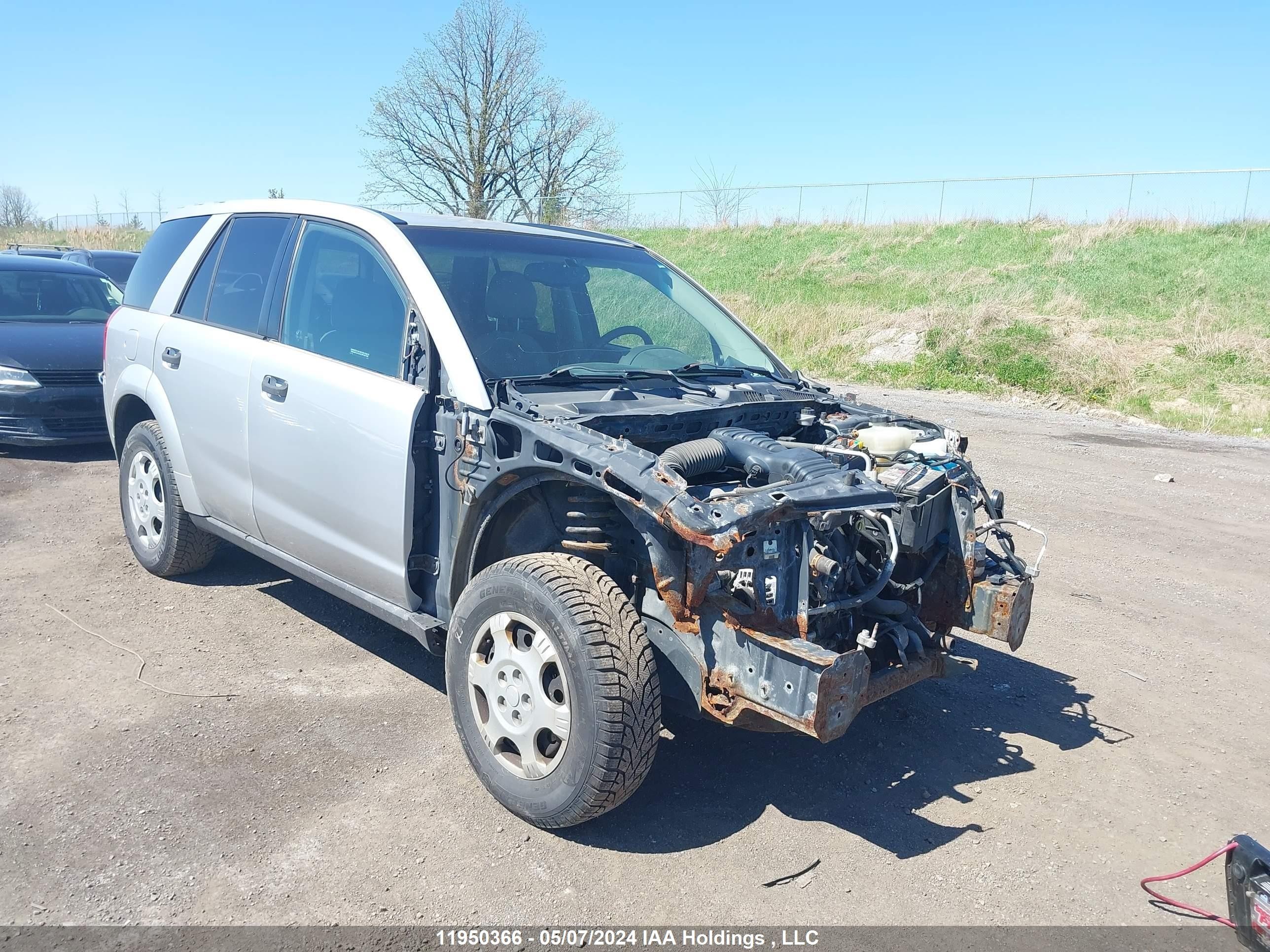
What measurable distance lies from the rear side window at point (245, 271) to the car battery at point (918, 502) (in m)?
3.03

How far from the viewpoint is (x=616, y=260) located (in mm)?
4879

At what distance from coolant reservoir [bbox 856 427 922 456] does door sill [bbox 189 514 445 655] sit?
1911 mm

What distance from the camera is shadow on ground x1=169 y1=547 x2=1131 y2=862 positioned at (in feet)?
11.1

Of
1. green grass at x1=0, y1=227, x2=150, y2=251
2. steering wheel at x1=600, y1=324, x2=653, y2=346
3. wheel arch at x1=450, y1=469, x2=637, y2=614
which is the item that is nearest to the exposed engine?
wheel arch at x1=450, y1=469, x2=637, y2=614

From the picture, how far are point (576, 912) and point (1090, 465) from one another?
9.05 meters

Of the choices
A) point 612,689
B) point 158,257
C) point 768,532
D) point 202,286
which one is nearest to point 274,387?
point 202,286

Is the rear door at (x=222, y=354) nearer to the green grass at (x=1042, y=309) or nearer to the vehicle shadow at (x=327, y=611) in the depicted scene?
the vehicle shadow at (x=327, y=611)

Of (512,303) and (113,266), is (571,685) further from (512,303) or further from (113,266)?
(113,266)

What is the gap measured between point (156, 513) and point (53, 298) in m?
5.67

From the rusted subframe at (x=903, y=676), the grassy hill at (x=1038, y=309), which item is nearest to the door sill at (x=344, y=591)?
the rusted subframe at (x=903, y=676)

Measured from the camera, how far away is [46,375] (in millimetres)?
8398

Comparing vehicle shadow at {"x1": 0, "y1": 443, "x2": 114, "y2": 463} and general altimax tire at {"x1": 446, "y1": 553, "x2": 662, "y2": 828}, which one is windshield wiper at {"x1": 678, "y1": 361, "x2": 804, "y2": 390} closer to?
general altimax tire at {"x1": 446, "y1": 553, "x2": 662, "y2": 828}

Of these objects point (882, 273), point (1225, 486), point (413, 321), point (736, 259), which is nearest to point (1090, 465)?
point (1225, 486)

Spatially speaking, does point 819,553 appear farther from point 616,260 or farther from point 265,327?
point 265,327
